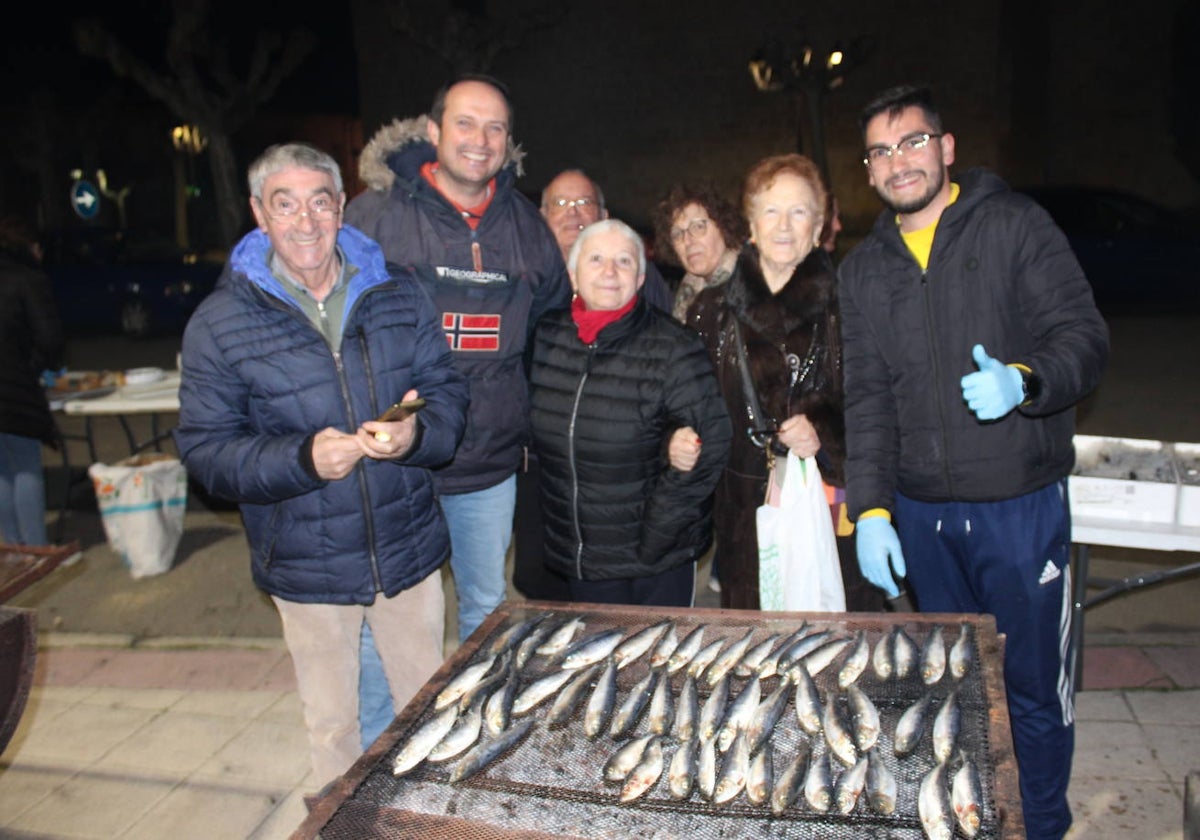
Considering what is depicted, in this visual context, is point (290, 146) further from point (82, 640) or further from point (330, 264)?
point (82, 640)

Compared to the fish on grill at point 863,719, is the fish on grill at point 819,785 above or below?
below

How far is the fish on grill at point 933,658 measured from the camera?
2.46 meters

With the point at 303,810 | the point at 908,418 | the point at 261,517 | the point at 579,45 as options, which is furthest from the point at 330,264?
the point at 579,45

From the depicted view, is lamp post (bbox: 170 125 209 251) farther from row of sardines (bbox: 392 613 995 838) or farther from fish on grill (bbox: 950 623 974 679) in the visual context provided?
fish on grill (bbox: 950 623 974 679)

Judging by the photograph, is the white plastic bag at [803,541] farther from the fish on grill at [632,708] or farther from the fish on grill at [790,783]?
the fish on grill at [790,783]

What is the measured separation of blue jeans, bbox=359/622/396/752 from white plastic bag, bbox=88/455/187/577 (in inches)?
124

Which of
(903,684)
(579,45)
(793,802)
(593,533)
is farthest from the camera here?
(579,45)

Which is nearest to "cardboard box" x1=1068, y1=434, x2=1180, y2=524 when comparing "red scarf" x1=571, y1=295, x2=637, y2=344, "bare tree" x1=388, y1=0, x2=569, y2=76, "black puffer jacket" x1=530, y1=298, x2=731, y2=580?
"black puffer jacket" x1=530, y1=298, x2=731, y2=580

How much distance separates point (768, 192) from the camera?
11.4ft

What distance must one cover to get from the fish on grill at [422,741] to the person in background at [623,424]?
1138 millimetres

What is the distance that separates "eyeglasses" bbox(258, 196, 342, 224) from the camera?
2.89 m

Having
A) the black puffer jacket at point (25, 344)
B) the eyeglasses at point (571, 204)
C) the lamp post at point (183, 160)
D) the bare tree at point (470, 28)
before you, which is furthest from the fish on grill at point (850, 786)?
the lamp post at point (183, 160)

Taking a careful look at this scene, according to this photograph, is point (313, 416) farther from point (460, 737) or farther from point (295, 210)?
point (460, 737)

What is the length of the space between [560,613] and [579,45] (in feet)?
69.0
